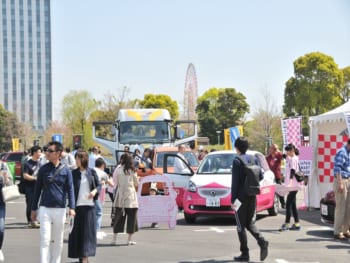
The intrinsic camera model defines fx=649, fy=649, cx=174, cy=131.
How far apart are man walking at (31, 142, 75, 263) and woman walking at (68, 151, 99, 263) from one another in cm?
64

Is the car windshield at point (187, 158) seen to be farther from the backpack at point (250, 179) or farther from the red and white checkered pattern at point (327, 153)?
the backpack at point (250, 179)

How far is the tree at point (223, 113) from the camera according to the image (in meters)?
81.6

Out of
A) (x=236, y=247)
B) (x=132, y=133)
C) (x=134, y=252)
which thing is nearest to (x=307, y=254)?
(x=236, y=247)

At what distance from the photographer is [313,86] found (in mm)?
63500

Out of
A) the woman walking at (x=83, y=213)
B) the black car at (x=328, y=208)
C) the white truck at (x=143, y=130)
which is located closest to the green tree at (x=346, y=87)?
the white truck at (x=143, y=130)

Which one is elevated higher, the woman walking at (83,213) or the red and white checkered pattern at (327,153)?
the red and white checkered pattern at (327,153)

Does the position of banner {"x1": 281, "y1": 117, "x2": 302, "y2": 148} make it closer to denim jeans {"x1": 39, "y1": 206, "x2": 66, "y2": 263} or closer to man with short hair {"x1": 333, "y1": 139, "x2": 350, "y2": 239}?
man with short hair {"x1": 333, "y1": 139, "x2": 350, "y2": 239}

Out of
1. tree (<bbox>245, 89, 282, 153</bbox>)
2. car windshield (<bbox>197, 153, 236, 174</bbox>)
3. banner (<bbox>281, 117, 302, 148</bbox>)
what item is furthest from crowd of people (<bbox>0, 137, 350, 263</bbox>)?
tree (<bbox>245, 89, 282, 153</bbox>)

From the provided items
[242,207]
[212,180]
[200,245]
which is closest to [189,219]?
[212,180]

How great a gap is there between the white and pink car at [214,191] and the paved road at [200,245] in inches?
14.0

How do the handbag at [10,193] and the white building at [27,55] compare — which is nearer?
the handbag at [10,193]

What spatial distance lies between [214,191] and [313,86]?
5097cm

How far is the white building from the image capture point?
569 ft

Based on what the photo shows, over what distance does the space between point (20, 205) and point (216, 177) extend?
874cm
